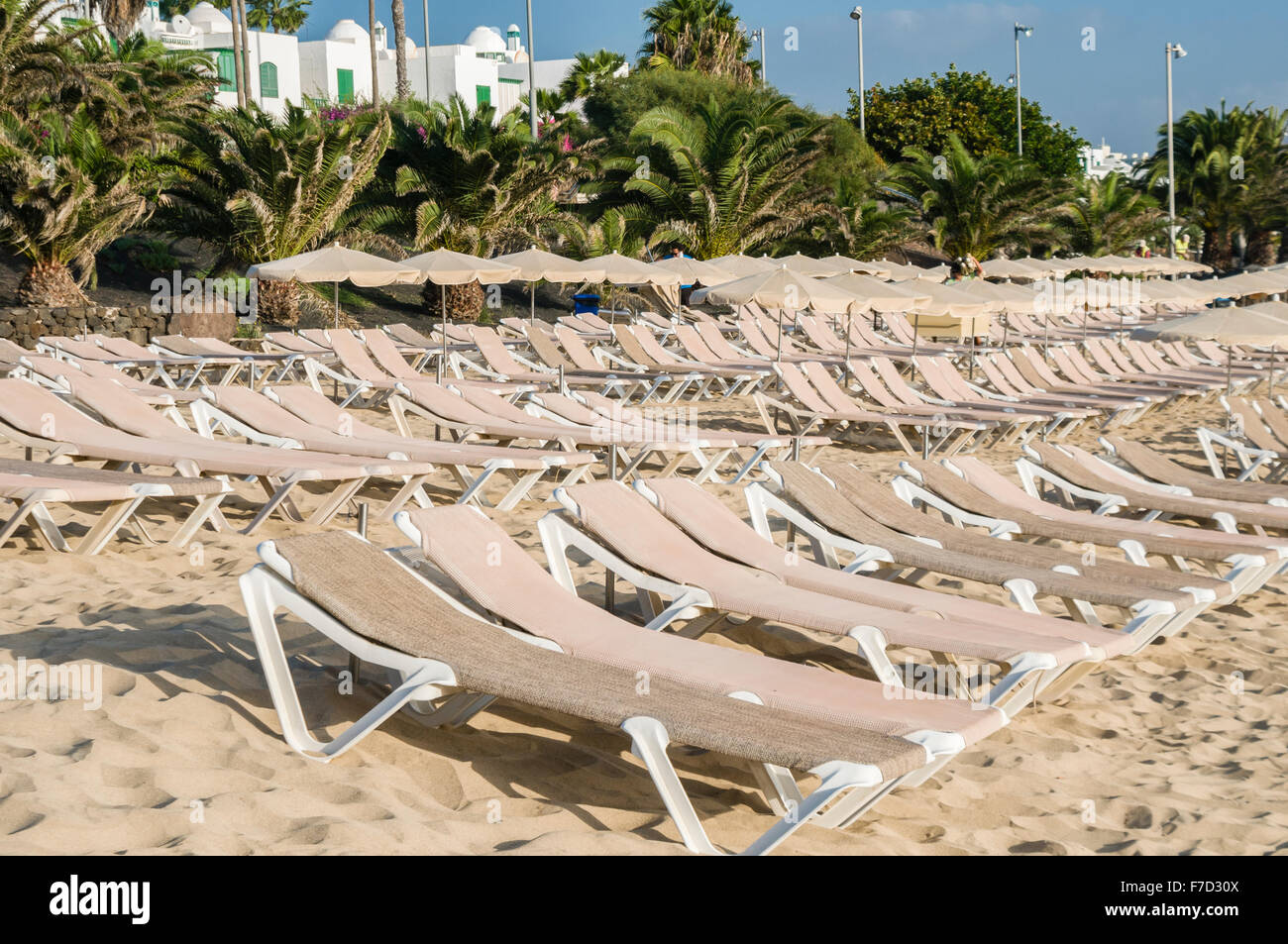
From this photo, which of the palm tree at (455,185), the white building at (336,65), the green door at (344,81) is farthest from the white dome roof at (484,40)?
the palm tree at (455,185)

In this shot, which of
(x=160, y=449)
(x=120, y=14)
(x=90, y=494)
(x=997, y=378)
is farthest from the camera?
(x=120, y=14)

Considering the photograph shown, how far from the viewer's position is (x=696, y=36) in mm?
42938

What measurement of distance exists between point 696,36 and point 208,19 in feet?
67.8

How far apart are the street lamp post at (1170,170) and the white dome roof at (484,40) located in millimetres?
30485

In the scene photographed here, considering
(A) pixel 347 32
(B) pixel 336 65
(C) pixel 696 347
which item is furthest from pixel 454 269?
(A) pixel 347 32

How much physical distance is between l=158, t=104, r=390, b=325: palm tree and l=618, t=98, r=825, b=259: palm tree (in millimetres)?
7174

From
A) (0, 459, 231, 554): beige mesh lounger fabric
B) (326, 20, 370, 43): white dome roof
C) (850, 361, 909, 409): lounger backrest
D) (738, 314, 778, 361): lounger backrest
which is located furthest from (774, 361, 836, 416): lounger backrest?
(326, 20, 370, 43): white dome roof

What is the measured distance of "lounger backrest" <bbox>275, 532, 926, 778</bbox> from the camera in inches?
109

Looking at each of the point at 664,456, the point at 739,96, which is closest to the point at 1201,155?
the point at 739,96

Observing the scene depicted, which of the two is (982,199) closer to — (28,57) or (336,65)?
(28,57)

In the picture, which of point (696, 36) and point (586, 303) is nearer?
point (586, 303)

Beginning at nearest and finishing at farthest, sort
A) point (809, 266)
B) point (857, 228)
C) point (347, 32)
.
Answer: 1. point (809, 266)
2. point (857, 228)
3. point (347, 32)

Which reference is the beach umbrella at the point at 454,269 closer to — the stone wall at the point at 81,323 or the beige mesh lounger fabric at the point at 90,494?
the stone wall at the point at 81,323

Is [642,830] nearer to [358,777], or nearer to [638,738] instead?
[638,738]
